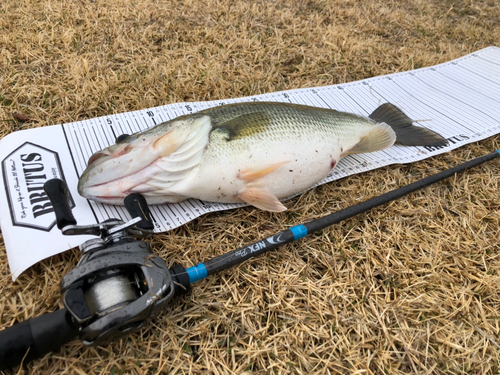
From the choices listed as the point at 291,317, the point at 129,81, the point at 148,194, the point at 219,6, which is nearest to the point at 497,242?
the point at 291,317

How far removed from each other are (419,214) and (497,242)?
0.49m

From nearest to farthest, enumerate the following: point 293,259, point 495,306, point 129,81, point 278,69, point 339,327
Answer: point 339,327 < point 495,306 < point 293,259 < point 129,81 < point 278,69

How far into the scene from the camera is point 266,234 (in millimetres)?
2148

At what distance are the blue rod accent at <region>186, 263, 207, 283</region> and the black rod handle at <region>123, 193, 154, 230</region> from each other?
294mm

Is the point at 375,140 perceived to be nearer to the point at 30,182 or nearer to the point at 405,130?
the point at 405,130

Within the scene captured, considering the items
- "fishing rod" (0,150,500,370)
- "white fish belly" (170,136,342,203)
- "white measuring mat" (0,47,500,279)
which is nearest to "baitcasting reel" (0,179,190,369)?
"fishing rod" (0,150,500,370)

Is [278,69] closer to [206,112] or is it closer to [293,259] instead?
[206,112]

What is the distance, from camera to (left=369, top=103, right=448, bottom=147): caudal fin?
2.89 m

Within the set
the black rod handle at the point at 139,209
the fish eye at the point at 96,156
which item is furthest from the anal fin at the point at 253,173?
the fish eye at the point at 96,156

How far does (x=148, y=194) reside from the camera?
205 cm

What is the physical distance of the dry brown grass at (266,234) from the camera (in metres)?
1.63

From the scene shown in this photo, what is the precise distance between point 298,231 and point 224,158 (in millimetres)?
620

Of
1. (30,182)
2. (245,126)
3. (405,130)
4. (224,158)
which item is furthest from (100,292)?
(405,130)

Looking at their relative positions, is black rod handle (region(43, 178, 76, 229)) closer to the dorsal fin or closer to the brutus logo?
the brutus logo
